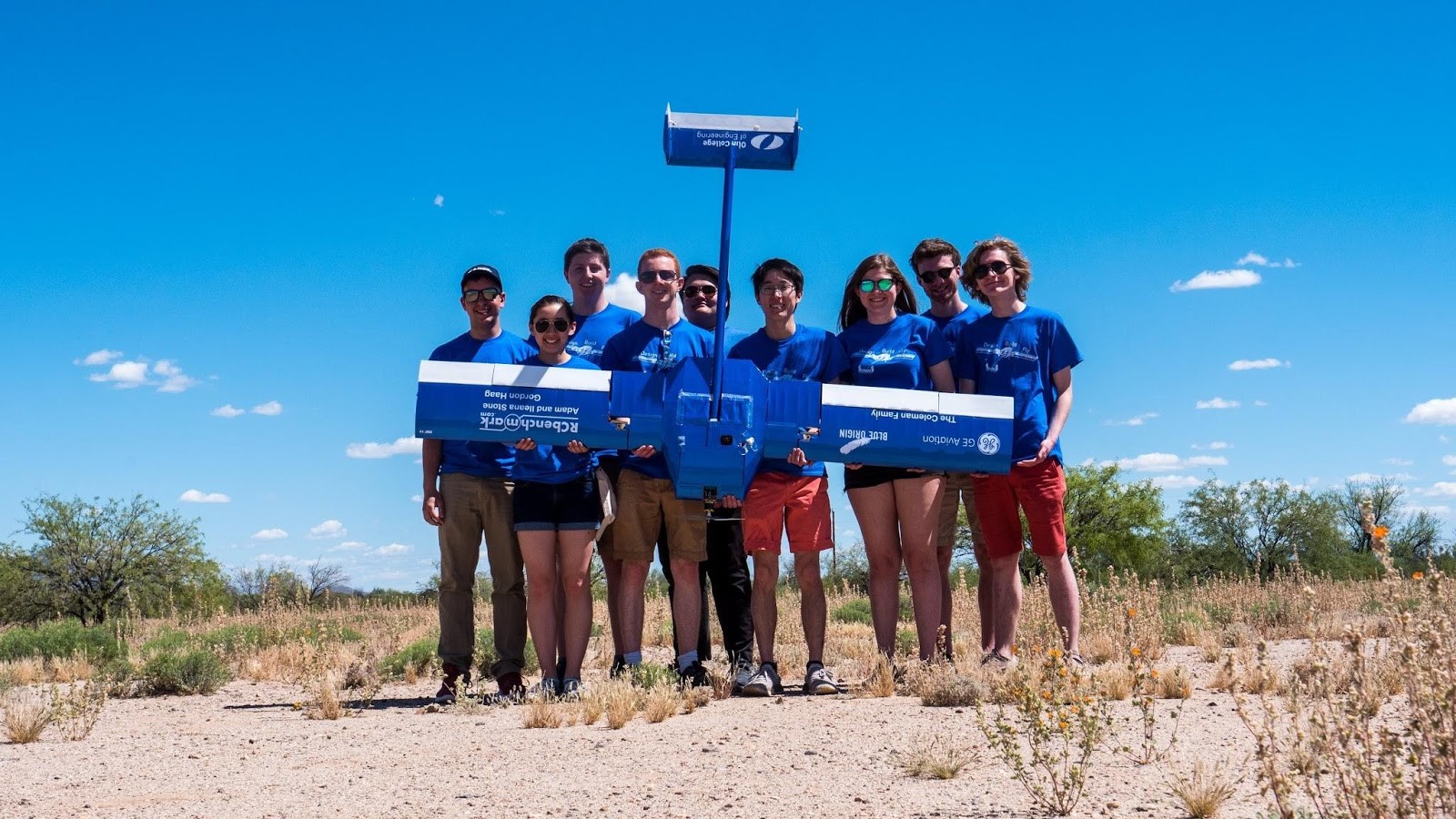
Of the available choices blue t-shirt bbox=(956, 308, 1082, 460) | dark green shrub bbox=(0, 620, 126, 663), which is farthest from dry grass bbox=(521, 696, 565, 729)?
dark green shrub bbox=(0, 620, 126, 663)

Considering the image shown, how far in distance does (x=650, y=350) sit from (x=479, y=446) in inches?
47.6

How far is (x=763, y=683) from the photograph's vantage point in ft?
21.6

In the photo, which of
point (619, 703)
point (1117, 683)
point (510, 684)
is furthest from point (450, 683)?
point (1117, 683)

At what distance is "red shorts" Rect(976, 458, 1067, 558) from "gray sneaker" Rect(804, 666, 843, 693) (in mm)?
1207

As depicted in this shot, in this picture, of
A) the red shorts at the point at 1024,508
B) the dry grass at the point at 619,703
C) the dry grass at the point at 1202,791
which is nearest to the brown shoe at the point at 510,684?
the dry grass at the point at 619,703

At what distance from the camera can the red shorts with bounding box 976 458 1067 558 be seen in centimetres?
639

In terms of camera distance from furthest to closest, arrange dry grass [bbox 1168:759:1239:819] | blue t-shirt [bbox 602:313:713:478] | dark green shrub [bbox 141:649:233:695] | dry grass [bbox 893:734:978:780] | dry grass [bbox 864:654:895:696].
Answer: dark green shrub [bbox 141:649:233:695] → blue t-shirt [bbox 602:313:713:478] → dry grass [bbox 864:654:895:696] → dry grass [bbox 893:734:978:780] → dry grass [bbox 1168:759:1239:819]

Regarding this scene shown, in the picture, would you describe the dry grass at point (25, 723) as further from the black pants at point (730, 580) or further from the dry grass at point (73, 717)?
the black pants at point (730, 580)

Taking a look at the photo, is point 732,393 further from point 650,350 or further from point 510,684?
point 510,684

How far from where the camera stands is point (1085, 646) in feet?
27.8

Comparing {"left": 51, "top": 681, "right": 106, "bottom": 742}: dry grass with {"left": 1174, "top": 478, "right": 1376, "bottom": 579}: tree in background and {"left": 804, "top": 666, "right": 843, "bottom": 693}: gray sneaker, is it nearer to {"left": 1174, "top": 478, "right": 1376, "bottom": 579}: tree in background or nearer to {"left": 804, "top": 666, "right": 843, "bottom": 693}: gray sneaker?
{"left": 804, "top": 666, "right": 843, "bottom": 693}: gray sneaker

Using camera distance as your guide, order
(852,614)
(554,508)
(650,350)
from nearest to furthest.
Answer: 1. (554,508)
2. (650,350)
3. (852,614)

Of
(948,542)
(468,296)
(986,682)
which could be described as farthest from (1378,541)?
(468,296)

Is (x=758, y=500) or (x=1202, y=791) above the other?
(x=758, y=500)
